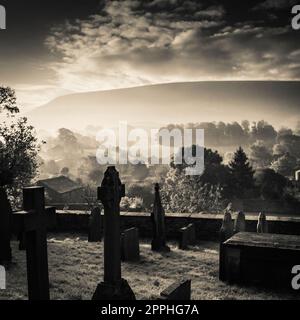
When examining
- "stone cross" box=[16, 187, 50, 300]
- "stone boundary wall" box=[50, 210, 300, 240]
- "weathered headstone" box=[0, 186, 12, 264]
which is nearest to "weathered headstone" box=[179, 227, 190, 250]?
"stone boundary wall" box=[50, 210, 300, 240]

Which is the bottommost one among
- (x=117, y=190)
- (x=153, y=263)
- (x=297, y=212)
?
(x=297, y=212)

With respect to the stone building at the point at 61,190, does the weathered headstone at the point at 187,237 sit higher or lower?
higher

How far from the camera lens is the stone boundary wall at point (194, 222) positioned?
9219mm

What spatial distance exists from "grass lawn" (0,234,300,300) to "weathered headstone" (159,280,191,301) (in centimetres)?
90

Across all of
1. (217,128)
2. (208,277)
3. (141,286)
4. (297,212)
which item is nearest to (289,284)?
(208,277)

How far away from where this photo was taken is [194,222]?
32.9ft

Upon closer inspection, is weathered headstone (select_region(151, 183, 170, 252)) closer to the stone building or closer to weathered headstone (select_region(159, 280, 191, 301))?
weathered headstone (select_region(159, 280, 191, 301))

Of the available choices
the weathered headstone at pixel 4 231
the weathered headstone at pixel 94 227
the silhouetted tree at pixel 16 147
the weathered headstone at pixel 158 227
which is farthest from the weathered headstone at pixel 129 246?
the silhouetted tree at pixel 16 147

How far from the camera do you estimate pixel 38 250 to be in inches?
188

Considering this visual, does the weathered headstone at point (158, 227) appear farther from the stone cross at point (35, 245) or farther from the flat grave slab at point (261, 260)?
the stone cross at point (35, 245)

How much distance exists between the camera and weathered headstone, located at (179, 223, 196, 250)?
9023 mm

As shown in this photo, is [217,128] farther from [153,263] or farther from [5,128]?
[153,263]

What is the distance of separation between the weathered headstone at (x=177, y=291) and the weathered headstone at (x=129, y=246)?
3200 millimetres
